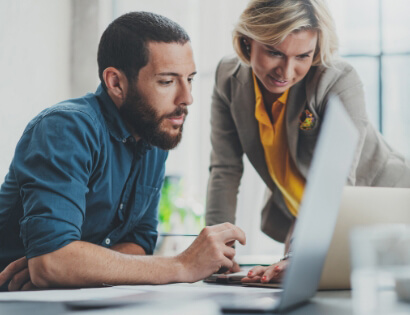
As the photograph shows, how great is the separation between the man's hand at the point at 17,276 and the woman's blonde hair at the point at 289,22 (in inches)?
36.0

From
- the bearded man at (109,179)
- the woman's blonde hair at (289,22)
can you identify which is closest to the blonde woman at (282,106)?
the woman's blonde hair at (289,22)

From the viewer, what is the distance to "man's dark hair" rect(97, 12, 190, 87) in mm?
1393

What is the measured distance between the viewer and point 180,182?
12.9 ft

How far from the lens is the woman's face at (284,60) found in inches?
59.8

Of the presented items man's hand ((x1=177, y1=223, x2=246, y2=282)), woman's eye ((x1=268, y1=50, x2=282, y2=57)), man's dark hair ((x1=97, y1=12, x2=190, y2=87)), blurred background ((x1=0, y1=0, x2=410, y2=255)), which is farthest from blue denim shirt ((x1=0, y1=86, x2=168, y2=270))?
blurred background ((x1=0, y1=0, x2=410, y2=255))

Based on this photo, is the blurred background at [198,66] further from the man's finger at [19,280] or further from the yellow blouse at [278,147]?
the man's finger at [19,280]

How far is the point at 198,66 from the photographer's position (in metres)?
4.02

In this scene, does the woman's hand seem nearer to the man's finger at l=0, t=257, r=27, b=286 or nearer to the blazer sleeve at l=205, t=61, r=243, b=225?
the man's finger at l=0, t=257, r=27, b=286

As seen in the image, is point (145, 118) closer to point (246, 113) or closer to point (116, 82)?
point (116, 82)

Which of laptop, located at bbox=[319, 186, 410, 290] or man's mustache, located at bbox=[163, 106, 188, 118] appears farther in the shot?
man's mustache, located at bbox=[163, 106, 188, 118]

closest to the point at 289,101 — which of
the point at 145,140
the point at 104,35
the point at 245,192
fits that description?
the point at 145,140

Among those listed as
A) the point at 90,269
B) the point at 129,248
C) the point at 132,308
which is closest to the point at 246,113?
the point at 129,248

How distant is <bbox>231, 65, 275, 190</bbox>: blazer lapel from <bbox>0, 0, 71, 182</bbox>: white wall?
2.13 meters

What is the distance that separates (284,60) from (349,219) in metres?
0.79
